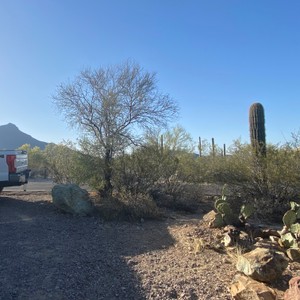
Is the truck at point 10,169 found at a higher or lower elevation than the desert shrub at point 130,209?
higher

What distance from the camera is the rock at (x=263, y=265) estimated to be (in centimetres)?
482

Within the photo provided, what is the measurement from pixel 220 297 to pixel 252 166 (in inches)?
258

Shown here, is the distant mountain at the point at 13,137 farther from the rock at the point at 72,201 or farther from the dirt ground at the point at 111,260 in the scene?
the dirt ground at the point at 111,260

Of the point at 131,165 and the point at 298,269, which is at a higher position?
the point at 131,165

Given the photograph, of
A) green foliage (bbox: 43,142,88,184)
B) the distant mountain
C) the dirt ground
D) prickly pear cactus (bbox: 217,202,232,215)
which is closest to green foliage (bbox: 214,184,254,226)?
prickly pear cactus (bbox: 217,202,232,215)

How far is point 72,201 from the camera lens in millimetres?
9883

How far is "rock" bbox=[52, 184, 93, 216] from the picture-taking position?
977 centimetres

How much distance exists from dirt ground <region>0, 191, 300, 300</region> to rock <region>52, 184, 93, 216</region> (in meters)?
0.35

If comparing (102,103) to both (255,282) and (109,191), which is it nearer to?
(109,191)

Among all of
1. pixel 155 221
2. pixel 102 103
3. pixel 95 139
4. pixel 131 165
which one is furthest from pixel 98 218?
pixel 102 103

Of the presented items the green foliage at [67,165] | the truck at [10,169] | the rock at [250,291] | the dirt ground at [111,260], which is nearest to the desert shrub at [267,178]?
the dirt ground at [111,260]

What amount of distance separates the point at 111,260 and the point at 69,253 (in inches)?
31.2

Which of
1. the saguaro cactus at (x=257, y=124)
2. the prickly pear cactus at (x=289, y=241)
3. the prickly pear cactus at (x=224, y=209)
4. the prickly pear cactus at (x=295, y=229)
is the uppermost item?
the saguaro cactus at (x=257, y=124)

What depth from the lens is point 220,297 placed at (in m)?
4.59
